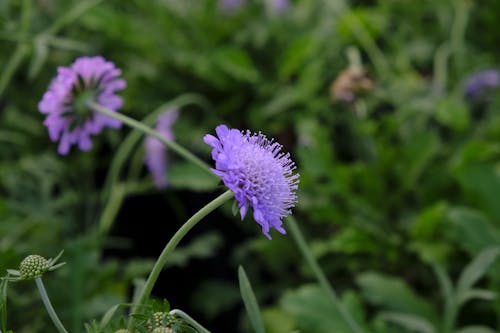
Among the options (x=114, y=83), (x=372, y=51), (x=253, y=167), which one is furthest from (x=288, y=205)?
(x=372, y=51)

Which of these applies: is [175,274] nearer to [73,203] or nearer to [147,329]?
[73,203]

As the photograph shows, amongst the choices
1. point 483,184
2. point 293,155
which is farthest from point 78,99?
point 293,155

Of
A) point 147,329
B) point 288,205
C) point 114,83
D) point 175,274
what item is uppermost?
point 175,274

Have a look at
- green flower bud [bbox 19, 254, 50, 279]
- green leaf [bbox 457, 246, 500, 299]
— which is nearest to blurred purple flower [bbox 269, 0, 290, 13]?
green leaf [bbox 457, 246, 500, 299]

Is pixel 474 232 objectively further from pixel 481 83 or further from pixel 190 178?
pixel 190 178

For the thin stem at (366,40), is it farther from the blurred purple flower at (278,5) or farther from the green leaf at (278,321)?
the green leaf at (278,321)

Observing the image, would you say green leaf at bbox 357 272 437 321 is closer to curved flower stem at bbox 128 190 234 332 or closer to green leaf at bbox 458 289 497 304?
green leaf at bbox 458 289 497 304

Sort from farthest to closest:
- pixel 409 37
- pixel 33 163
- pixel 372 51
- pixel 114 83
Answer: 1. pixel 409 37
2. pixel 372 51
3. pixel 33 163
4. pixel 114 83
